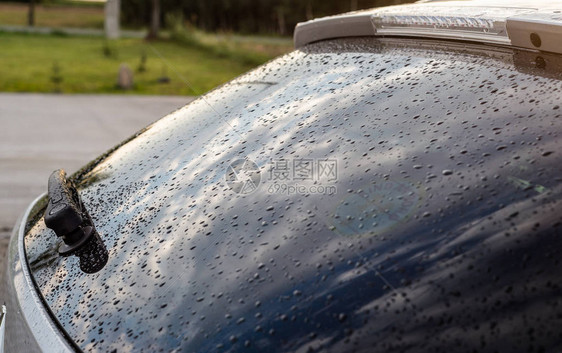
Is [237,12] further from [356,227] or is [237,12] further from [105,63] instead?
[356,227]

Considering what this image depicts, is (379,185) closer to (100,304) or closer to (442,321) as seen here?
(442,321)

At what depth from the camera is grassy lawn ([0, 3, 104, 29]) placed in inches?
1693

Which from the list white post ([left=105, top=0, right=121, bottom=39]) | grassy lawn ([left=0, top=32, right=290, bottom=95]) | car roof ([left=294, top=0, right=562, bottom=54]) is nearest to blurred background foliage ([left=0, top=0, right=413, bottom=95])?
grassy lawn ([left=0, top=32, right=290, bottom=95])

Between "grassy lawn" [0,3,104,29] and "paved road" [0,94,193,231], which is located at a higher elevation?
"paved road" [0,94,193,231]

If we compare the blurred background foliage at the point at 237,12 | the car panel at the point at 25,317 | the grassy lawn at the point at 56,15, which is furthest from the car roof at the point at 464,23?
the grassy lawn at the point at 56,15

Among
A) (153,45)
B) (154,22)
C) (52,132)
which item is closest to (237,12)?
(154,22)

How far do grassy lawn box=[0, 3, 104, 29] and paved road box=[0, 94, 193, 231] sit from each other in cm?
2920

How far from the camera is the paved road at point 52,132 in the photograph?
277 inches

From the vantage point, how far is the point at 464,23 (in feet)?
5.75

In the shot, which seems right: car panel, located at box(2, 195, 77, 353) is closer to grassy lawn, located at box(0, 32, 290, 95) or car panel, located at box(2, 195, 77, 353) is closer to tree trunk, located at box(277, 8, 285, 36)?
grassy lawn, located at box(0, 32, 290, 95)

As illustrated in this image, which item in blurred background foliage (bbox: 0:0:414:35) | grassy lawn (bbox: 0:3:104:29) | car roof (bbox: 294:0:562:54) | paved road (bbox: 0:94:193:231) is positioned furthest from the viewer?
grassy lawn (bbox: 0:3:104:29)

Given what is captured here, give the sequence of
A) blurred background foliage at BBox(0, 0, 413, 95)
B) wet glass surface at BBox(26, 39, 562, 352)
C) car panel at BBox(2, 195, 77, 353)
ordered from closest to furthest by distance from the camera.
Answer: wet glass surface at BBox(26, 39, 562, 352)
car panel at BBox(2, 195, 77, 353)
blurred background foliage at BBox(0, 0, 413, 95)

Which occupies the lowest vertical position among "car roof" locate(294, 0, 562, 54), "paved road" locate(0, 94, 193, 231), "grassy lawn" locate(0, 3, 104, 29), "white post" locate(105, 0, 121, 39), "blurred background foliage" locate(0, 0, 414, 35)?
"grassy lawn" locate(0, 3, 104, 29)

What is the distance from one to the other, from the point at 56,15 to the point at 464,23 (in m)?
50.5
